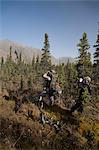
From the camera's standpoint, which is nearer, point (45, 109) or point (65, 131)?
point (65, 131)

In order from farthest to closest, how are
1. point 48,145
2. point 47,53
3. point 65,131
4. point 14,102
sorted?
1. point 47,53
2. point 14,102
3. point 65,131
4. point 48,145

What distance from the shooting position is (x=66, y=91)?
43.1 meters

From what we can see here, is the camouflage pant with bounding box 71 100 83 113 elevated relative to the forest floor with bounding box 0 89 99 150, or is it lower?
elevated

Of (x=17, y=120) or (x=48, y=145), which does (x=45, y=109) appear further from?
(x=48, y=145)

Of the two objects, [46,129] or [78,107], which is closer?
[46,129]

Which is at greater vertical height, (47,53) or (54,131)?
(47,53)

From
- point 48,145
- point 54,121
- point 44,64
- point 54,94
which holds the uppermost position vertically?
point 44,64

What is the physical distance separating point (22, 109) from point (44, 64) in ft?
99.3

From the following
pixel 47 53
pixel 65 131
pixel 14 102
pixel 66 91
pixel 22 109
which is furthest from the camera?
pixel 47 53

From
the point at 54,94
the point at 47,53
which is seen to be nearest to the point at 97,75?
the point at 47,53

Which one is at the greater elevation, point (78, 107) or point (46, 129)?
point (78, 107)

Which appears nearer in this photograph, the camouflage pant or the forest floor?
the forest floor

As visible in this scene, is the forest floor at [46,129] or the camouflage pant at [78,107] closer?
the forest floor at [46,129]

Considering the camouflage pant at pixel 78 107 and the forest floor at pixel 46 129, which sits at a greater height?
the camouflage pant at pixel 78 107
